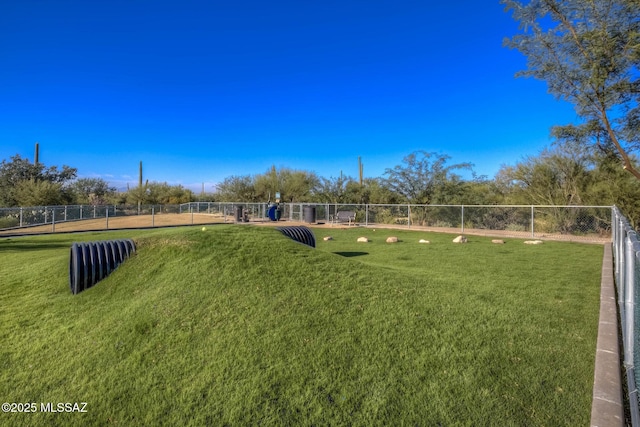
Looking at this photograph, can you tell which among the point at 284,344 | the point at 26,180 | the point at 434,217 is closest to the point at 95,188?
the point at 26,180

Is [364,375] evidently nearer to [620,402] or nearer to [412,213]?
[620,402]

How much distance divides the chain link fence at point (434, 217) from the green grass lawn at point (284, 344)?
11.4m

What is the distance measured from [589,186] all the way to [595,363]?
16053mm

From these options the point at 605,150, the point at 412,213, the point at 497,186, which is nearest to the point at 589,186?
the point at 605,150

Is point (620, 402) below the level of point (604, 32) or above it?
below

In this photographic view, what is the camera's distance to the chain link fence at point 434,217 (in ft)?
47.2

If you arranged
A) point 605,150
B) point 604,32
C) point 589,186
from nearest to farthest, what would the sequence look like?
point 604,32 < point 605,150 < point 589,186

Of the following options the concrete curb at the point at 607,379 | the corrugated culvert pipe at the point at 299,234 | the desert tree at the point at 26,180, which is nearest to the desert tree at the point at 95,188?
the desert tree at the point at 26,180

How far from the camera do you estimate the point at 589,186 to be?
15.3 m

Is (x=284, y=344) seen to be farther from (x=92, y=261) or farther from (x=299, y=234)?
(x=299, y=234)

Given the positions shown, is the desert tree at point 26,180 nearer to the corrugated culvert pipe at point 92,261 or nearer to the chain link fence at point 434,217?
the chain link fence at point 434,217

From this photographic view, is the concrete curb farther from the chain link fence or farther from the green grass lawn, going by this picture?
the chain link fence

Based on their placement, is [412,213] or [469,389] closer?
[469,389]

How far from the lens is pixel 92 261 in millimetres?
4668
